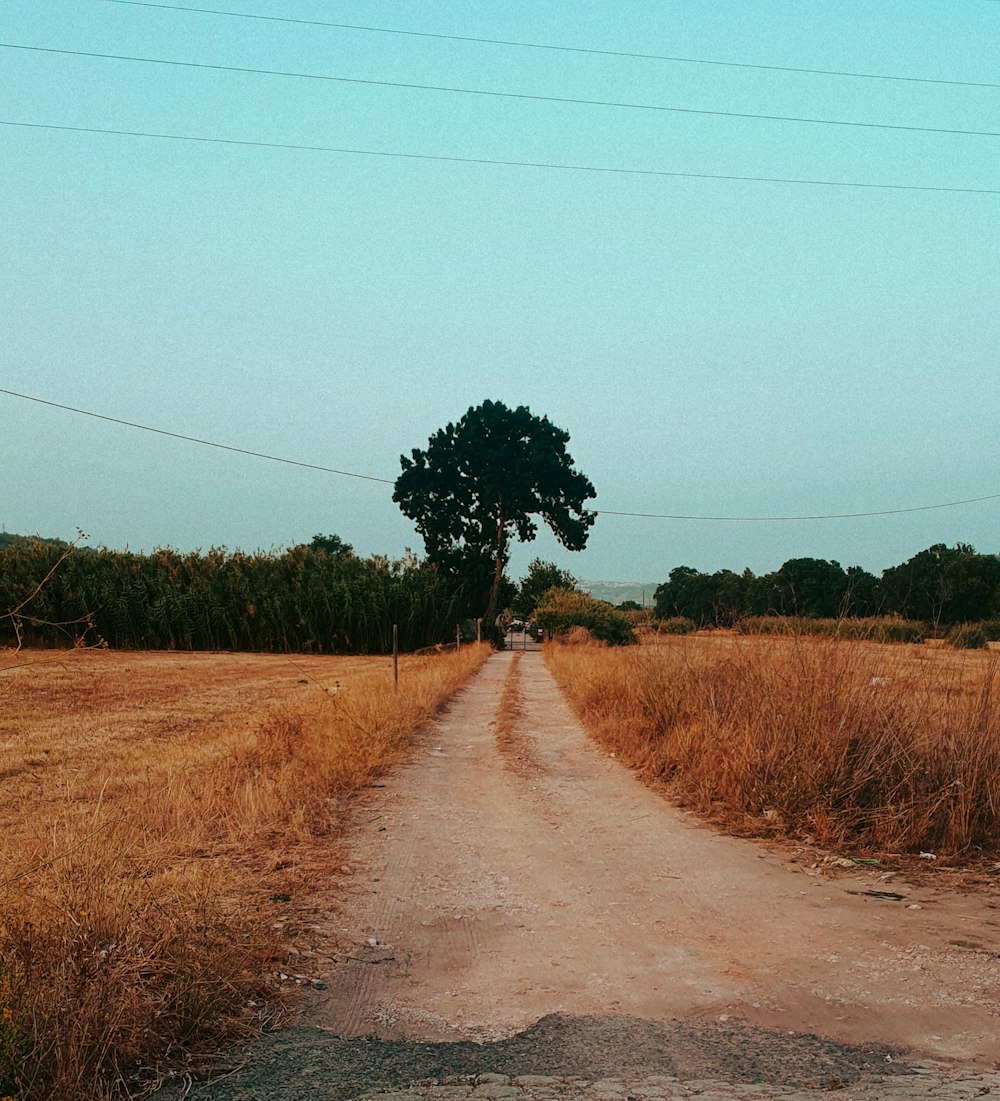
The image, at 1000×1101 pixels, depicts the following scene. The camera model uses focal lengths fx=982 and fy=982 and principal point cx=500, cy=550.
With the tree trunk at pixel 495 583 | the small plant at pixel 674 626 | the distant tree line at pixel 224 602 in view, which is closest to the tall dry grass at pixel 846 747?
the small plant at pixel 674 626

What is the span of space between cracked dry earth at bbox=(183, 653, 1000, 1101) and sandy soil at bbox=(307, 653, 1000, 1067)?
2cm

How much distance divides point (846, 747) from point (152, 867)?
18.4 feet

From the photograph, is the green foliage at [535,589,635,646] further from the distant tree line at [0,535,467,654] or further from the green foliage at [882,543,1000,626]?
the green foliage at [882,543,1000,626]

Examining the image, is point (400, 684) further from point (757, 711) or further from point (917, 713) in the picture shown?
point (917, 713)

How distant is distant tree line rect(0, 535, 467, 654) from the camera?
135 ft

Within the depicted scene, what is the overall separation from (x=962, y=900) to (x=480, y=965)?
3.34 m

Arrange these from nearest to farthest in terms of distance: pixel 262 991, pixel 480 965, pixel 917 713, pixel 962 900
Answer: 1. pixel 262 991
2. pixel 480 965
3. pixel 962 900
4. pixel 917 713

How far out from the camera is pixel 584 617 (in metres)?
44.3

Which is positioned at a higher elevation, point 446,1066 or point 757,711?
point 757,711

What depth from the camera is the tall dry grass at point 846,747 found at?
7.75m

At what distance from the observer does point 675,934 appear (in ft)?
18.4

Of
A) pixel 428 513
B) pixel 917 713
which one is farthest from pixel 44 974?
pixel 428 513

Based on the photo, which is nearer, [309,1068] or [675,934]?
[309,1068]

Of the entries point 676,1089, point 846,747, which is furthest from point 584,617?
point 676,1089
